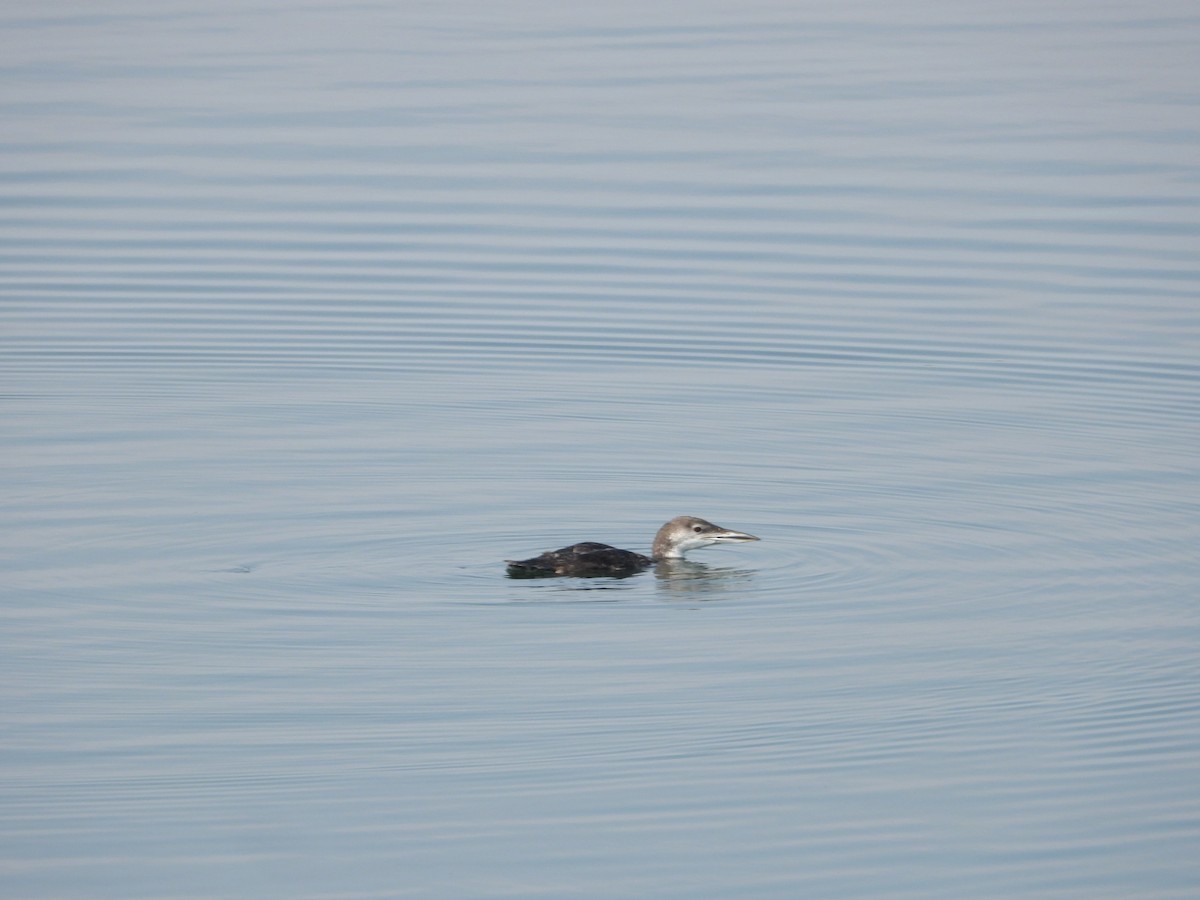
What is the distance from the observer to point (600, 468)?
16.2 m

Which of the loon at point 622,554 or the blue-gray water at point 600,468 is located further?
the loon at point 622,554

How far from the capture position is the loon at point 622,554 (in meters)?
13.7

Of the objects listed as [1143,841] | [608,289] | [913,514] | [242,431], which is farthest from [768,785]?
[608,289]

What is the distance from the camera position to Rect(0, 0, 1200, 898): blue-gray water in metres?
10.1

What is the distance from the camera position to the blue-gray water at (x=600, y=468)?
10.1m

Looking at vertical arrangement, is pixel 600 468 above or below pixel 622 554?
above

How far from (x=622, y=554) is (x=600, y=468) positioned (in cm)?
226

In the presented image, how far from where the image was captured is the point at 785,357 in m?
19.3

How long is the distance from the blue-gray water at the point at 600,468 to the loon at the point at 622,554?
14cm

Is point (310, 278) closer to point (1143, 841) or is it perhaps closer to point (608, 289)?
point (608, 289)

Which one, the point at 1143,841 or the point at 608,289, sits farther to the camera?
the point at 608,289

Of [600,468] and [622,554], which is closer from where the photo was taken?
[622,554]

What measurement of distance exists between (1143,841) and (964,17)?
28322 millimetres

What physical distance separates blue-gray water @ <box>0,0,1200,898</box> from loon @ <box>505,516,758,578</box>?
144 millimetres
